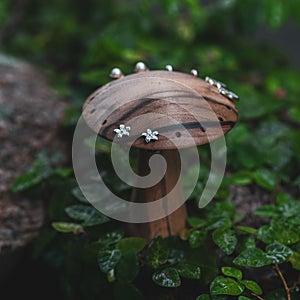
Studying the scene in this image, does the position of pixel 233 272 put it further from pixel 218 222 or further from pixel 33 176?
pixel 33 176

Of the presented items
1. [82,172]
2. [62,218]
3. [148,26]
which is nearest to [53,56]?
[148,26]

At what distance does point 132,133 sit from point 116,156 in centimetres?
42

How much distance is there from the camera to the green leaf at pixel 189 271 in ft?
3.43

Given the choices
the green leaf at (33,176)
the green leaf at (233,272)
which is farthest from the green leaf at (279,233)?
the green leaf at (33,176)

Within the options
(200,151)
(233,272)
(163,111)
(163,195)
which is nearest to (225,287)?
(233,272)

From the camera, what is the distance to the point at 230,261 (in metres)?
1.15

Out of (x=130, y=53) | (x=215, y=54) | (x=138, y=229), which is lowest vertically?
(x=138, y=229)

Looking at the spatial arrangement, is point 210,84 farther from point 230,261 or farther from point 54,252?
point 54,252

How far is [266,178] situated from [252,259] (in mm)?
391

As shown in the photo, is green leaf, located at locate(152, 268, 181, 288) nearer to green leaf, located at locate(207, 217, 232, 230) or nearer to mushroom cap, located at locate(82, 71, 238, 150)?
green leaf, located at locate(207, 217, 232, 230)

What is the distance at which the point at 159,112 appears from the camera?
38.2 inches

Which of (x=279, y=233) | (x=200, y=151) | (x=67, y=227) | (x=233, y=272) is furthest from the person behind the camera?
(x=200, y=151)

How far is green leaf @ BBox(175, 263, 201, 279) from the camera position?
104cm

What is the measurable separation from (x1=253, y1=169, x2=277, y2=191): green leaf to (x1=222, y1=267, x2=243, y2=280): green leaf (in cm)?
40
